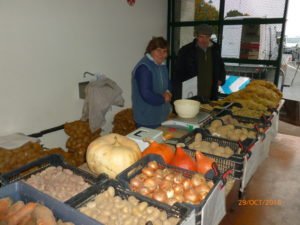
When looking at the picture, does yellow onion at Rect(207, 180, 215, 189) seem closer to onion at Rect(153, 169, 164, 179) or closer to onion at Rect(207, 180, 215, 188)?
onion at Rect(207, 180, 215, 188)

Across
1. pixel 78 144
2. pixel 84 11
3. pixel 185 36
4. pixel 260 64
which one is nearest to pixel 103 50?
pixel 84 11

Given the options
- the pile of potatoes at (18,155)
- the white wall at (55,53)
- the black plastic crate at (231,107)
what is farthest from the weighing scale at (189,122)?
the white wall at (55,53)

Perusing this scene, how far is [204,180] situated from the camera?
4.15ft

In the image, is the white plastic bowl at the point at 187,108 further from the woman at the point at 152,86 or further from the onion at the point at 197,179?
the onion at the point at 197,179

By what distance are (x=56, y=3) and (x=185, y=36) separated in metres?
2.92

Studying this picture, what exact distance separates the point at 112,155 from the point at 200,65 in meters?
2.41

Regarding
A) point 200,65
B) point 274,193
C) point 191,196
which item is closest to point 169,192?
point 191,196

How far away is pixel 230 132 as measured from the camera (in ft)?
6.66

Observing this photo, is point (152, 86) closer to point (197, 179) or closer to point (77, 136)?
point (77, 136)

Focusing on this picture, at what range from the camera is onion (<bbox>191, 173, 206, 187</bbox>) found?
4.01 feet

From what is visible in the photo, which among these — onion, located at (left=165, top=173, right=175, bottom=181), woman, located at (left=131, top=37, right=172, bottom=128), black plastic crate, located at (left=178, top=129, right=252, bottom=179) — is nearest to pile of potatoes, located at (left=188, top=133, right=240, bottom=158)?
black plastic crate, located at (left=178, top=129, right=252, bottom=179)

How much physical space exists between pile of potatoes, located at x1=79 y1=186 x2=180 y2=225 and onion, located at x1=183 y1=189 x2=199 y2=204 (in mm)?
157

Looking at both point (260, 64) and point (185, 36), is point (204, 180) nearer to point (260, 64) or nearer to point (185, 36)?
point (260, 64)

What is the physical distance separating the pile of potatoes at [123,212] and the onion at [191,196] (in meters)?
0.16
